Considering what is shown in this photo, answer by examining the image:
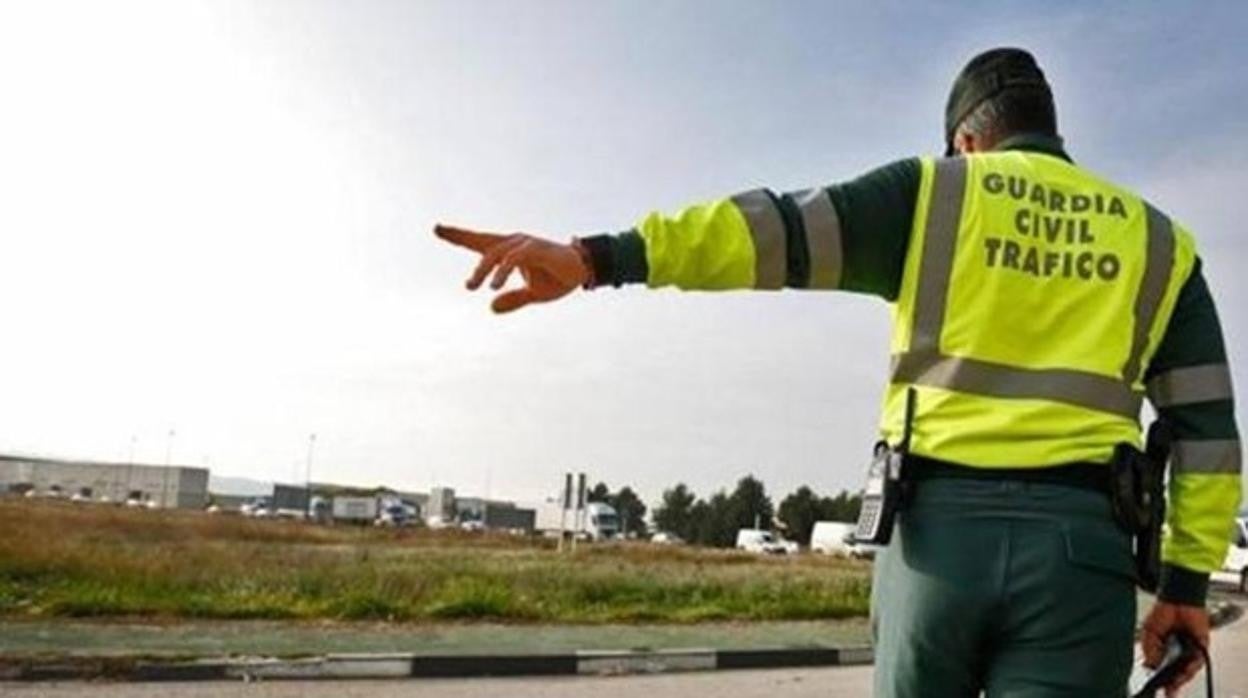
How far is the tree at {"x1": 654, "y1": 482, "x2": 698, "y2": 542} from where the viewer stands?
130 m

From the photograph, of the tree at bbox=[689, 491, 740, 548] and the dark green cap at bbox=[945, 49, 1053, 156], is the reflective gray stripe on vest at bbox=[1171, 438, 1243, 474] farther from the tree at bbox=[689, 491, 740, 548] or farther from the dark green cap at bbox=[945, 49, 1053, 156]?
the tree at bbox=[689, 491, 740, 548]

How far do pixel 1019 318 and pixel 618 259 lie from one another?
2.63ft

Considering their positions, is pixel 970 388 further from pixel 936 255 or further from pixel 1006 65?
pixel 1006 65

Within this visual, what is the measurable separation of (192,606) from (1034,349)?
13.4 meters

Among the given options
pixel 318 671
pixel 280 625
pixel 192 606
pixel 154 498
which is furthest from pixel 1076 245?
pixel 154 498

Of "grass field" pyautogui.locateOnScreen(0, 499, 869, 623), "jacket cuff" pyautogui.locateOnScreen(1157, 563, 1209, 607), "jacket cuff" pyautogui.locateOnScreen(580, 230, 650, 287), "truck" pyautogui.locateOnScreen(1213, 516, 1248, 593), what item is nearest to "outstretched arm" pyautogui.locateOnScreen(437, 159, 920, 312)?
"jacket cuff" pyautogui.locateOnScreen(580, 230, 650, 287)

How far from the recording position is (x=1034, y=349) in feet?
8.43

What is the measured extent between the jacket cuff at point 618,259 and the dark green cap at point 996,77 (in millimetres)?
904

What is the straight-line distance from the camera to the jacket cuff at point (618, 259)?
8.34 ft

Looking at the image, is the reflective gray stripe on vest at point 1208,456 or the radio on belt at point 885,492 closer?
the radio on belt at point 885,492

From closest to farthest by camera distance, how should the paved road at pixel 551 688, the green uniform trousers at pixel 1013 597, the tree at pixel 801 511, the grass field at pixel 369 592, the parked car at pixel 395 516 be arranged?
the green uniform trousers at pixel 1013 597 < the paved road at pixel 551 688 < the grass field at pixel 369 592 < the parked car at pixel 395 516 < the tree at pixel 801 511

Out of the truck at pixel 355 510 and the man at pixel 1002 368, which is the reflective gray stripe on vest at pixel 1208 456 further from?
the truck at pixel 355 510

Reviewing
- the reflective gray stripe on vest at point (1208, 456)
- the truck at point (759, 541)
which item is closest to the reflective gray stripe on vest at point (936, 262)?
the reflective gray stripe on vest at point (1208, 456)

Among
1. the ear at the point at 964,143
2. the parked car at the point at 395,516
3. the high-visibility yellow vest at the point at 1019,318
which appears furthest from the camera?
the parked car at the point at 395,516
